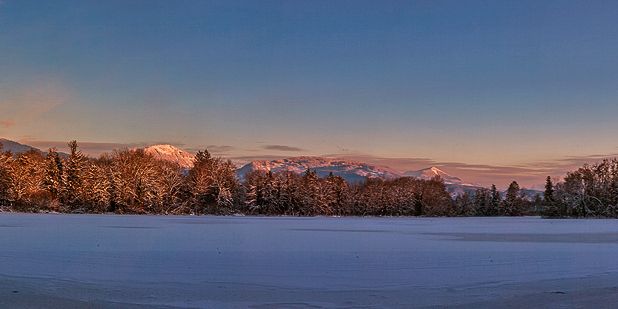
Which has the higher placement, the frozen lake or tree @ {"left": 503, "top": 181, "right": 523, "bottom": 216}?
the frozen lake

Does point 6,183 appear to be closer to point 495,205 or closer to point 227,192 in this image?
point 227,192

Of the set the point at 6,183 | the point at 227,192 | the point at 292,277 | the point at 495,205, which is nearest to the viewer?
the point at 292,277

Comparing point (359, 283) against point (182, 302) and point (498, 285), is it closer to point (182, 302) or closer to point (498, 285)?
point (498, 285)

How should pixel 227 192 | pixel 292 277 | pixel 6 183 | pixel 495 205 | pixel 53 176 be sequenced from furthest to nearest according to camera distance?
pixel 495 205 < pixel 227 192 < pixel 53 176 < pixel 6 183 < pixel 292 277

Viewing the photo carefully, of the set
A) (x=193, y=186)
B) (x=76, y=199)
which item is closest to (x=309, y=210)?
(x=193, y=186)

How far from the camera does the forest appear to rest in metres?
64.9

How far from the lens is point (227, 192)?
250 feet

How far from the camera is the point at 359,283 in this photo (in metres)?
9.76

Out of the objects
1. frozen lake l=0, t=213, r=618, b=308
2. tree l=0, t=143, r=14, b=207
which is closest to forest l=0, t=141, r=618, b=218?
tree l=0, t=143, r=14, b=207

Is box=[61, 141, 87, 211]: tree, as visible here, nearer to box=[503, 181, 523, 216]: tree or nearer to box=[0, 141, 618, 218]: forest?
box=[0, 141, 618, 218]: forest

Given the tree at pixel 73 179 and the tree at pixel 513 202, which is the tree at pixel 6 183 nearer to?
the tree at pixel 73 179

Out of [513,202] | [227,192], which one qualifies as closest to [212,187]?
[227,192]

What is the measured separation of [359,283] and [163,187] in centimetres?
6363

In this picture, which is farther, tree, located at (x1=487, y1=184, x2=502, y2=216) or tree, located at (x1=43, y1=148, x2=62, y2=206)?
tree, located at (x1=487, y1=184, x2=502, y2=216)
